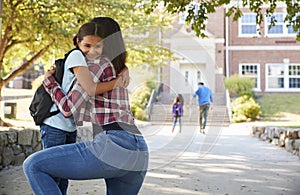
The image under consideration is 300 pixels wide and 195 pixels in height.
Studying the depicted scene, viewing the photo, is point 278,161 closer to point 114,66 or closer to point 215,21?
point 114,66

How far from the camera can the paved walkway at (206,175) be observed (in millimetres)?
4348

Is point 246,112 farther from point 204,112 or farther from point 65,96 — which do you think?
point 65,96

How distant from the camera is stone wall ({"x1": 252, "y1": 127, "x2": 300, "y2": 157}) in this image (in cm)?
820

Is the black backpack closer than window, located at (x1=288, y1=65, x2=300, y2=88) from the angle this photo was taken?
Yes

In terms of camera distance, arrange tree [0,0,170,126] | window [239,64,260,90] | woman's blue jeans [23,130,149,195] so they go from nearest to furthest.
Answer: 1. woman's blue jeans [23,130,149,195]
2. tree [0,0,170,126]
3. window [239,64,260,90]

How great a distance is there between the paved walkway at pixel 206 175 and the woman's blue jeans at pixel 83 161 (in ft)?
7.81

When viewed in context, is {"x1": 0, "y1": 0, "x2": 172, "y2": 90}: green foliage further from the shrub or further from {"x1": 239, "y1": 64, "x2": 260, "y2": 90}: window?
{"x1": 239, "y1": 64, "x2": 260, "y2": 90}: window

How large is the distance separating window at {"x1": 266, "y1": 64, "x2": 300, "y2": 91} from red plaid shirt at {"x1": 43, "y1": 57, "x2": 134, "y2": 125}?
22717 millimetres

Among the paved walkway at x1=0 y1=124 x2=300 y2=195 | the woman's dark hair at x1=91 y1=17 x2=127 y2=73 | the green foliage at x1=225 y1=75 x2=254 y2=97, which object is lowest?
the paved walkway at x1=0 y1=124 x2=300 y2=195

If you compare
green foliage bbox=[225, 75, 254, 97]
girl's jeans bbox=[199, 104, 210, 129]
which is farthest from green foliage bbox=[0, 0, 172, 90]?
green foliage bbox=[225, 75, 254, 97]

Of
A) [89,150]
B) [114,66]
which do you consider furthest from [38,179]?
[114,66]

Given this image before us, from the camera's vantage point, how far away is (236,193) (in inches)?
166

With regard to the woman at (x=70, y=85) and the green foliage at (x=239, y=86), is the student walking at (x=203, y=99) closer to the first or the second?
the woman at (x=70, y=85)

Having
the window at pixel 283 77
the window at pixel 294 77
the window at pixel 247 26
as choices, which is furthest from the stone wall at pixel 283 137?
the window at pixel 247 26
